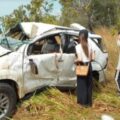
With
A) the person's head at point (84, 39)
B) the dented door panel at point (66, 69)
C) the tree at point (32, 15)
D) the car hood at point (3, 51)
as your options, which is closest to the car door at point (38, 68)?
the dented door panel at point (66, 69)

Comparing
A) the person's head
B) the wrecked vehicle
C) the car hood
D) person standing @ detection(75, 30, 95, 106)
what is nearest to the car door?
the wrecked vehicle

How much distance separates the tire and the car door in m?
0.41

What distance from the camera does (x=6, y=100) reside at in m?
8.27

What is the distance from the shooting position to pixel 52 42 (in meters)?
9.51

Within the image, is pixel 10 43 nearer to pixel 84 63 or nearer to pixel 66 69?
pixel 66 69

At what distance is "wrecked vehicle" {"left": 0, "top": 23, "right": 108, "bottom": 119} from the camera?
8312mm

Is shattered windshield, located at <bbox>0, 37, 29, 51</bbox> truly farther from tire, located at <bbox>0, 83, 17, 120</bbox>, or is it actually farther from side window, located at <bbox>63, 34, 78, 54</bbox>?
side window, located at <bbox>63, 34, 78, 54</bbox>

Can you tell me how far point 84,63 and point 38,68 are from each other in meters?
0.98

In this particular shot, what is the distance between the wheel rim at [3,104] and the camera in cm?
820

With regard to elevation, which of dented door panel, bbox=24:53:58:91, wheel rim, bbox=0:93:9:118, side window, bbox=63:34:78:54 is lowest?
wheel rim, bbox=0:93:9:118

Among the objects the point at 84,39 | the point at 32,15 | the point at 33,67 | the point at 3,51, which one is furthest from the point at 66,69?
the point at 32,15

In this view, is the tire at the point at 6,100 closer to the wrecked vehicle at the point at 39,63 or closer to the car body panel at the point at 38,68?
the wrecked vehicle at the point at 39,63

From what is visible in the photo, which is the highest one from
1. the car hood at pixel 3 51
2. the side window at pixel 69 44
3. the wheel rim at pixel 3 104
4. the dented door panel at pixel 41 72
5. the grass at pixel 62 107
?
the car hood at pixel 3 51

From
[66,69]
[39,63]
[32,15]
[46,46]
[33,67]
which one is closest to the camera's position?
[33,67]
